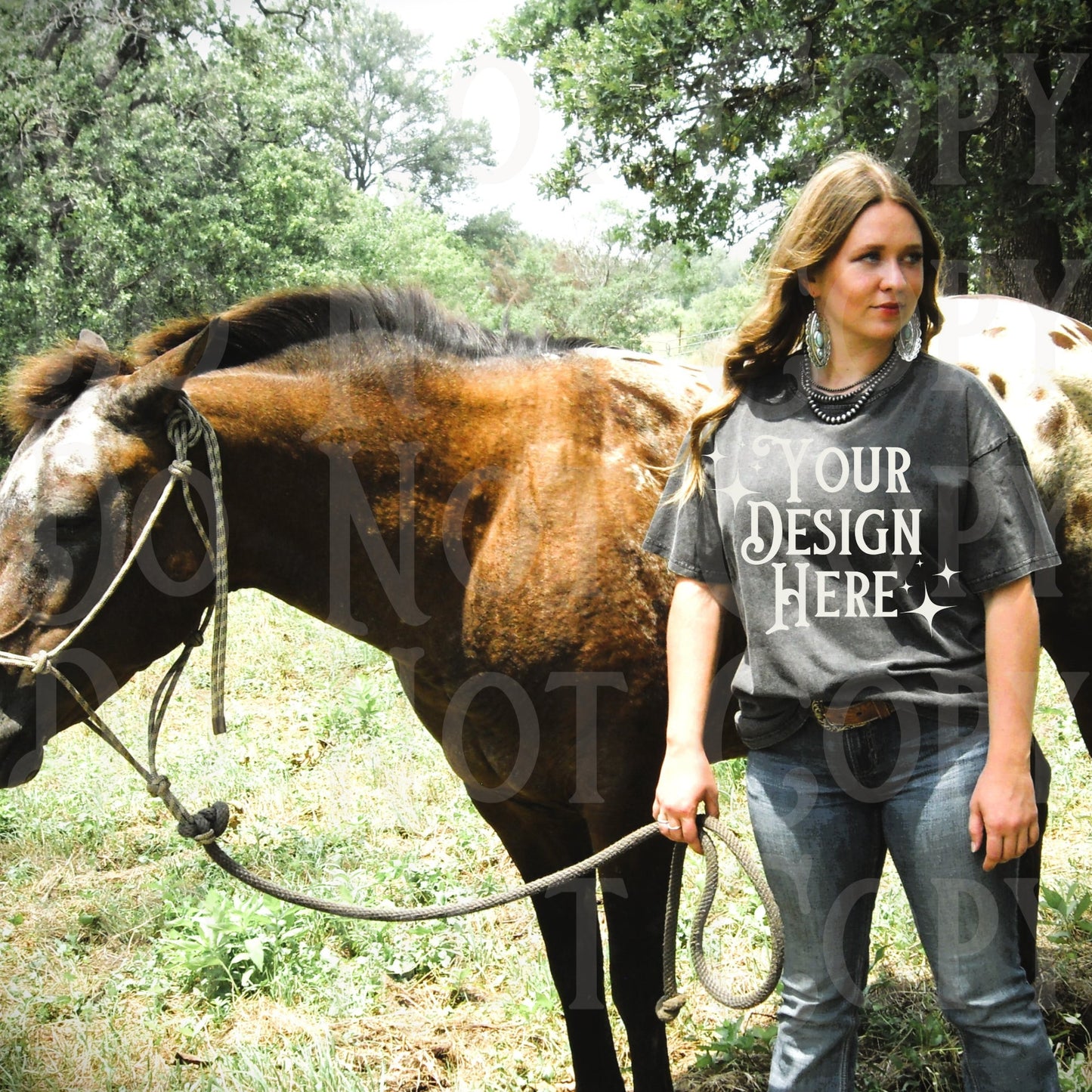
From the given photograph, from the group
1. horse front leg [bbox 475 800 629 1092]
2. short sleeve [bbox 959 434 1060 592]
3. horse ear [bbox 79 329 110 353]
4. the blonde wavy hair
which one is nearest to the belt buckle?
short sleeve [bbox 959 434 1060 592]

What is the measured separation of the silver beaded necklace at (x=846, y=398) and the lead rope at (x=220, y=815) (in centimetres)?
78

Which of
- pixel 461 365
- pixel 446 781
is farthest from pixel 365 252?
pixel 461 365

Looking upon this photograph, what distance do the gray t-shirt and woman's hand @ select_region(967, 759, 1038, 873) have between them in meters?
0.12

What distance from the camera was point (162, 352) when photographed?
2.24 metres

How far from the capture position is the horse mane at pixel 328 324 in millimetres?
2266

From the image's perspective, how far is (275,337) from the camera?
2.30 m

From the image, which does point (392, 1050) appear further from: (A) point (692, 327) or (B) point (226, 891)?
(A) point (692, 327)

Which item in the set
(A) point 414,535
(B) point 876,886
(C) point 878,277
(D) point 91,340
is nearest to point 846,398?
(C) point 878,277

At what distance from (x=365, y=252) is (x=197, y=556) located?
74.2 feet

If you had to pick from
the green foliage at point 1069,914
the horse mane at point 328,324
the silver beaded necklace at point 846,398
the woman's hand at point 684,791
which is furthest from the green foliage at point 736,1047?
the horse mane at point 328,324

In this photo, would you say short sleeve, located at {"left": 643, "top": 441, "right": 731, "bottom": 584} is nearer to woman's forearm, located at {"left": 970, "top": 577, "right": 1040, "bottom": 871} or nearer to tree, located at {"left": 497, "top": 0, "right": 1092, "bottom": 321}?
woman's forearm, located at {"left": 970, "top": 577, "right": 1040, "bottom": 871}

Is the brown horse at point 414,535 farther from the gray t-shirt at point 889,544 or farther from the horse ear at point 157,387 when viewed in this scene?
the gray t-shirt at point 889,544

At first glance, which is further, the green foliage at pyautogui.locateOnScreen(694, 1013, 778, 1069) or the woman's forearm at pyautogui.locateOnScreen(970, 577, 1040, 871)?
the green foliage at pyautogui.locateOnScreen(694, 1013, 778, 1069)

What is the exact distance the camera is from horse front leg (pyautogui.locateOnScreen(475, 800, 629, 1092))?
2.50m
